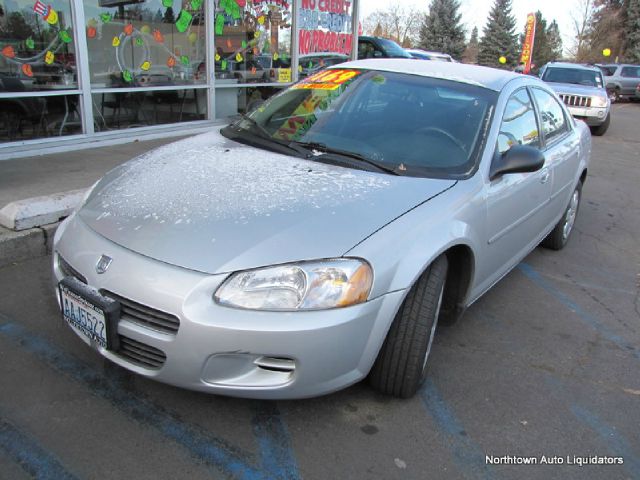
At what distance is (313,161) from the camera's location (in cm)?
304

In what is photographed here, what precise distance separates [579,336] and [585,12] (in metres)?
53.0

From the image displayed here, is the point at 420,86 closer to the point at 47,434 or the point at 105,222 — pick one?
the point at 105,222

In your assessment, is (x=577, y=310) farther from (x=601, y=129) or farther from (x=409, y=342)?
(x=601, y=129)

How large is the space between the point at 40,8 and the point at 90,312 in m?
5.65

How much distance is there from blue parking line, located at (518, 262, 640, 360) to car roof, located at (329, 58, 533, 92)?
5.26 ft

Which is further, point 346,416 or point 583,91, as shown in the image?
point 583,91

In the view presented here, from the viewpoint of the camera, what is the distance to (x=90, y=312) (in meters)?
2.32

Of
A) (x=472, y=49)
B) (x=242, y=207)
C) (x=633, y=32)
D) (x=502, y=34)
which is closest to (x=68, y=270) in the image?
(x=242, y=207)

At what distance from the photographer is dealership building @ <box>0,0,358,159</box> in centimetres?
651

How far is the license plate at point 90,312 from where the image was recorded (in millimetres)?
2242

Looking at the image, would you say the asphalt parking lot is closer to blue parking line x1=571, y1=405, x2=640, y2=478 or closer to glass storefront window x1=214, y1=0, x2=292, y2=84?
blue parking line x1=571, y1=405, x2=640, y2=478

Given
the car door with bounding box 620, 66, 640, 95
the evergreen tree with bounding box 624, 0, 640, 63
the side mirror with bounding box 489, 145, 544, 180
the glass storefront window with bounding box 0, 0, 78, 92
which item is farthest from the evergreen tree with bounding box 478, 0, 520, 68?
the side mirror with bounding box 489, 145, 544, 180

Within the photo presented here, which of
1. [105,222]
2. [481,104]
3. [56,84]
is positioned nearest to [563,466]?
[481,104]

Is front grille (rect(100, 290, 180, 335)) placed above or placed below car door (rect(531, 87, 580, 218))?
below
